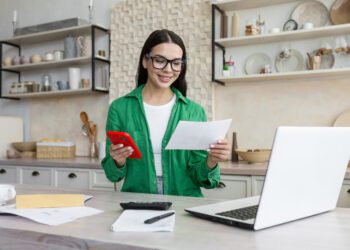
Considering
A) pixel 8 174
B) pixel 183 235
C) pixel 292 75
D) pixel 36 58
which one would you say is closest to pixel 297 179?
pixel 183 235

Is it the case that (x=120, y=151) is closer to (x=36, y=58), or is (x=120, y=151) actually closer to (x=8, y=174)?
(x=8, y=174)

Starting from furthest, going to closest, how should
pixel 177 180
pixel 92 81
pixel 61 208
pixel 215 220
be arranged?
pixel 92 81
pixel 177 180
pixel 61 208
pixel 215 220

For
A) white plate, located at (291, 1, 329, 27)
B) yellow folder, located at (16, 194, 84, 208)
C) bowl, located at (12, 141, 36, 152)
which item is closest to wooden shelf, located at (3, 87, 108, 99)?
bowl, located at (12, 141, 36, 152)

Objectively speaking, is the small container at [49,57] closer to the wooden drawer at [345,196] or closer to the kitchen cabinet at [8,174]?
the kitchen cabinet at [8,174]

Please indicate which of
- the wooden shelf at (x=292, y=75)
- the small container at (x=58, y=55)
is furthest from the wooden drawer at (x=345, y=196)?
the small container at (x=58, y=55)

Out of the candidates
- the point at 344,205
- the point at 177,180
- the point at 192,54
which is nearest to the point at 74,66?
the point at 192,54

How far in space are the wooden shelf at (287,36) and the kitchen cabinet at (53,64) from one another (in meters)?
1.17

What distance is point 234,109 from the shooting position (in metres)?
3.19

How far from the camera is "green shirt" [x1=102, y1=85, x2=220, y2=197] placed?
5.58ft

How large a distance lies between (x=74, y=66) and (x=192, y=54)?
4.13ft

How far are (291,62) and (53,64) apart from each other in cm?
220

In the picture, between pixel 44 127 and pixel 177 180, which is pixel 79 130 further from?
pixel 177 180

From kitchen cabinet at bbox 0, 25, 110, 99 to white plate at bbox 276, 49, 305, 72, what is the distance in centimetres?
155

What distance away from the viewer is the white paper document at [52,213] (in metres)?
1.09
